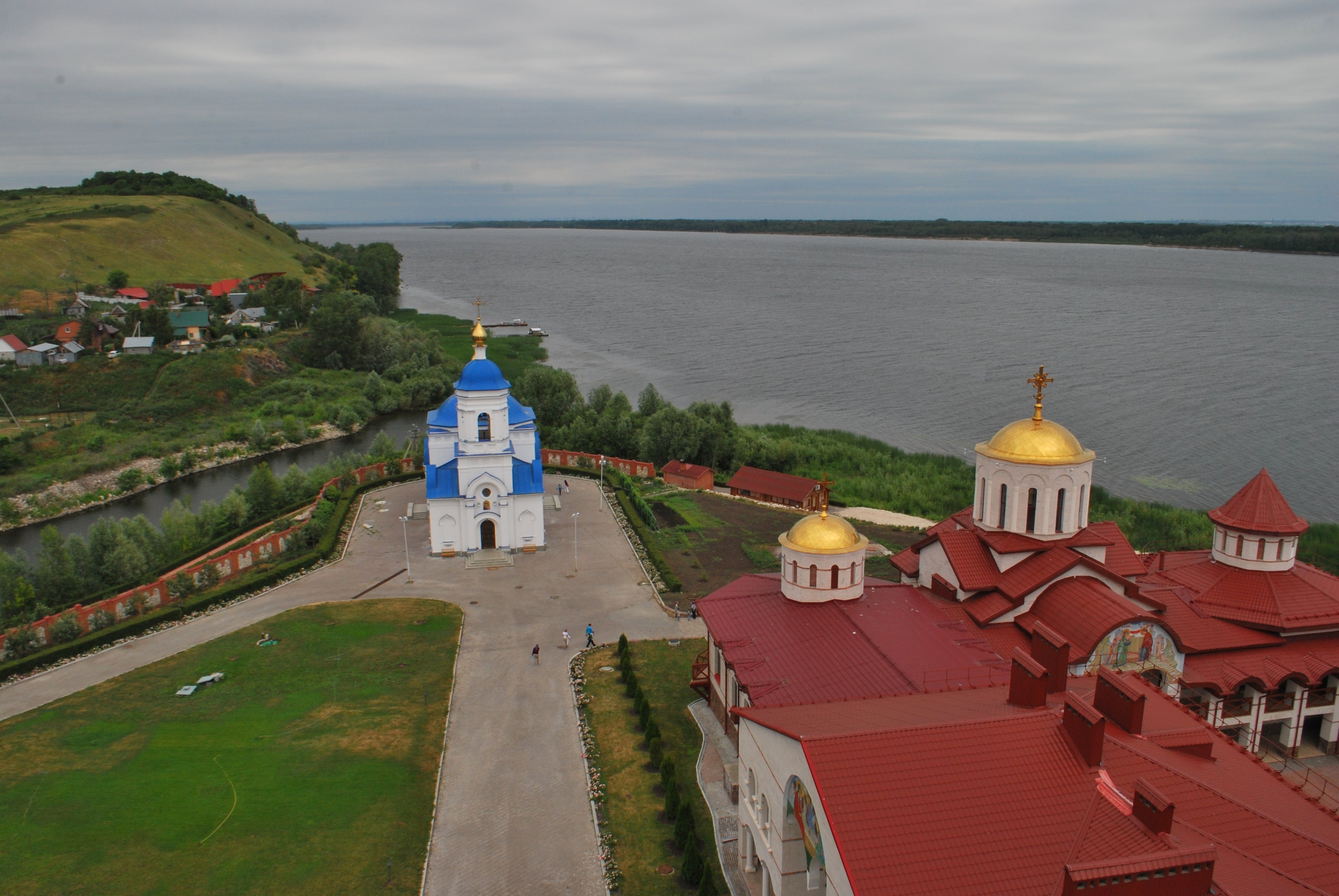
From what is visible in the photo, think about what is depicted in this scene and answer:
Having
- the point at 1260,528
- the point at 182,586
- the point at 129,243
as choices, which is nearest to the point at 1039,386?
the point at 1260,528

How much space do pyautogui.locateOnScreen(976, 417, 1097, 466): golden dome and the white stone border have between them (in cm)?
1498

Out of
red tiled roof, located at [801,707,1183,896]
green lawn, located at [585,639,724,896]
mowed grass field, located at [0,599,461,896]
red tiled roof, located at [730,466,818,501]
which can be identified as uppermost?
red tiled roof, located at [801,707,1183,896]

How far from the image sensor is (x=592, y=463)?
45500 millimetres

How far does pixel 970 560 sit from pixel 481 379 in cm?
1868

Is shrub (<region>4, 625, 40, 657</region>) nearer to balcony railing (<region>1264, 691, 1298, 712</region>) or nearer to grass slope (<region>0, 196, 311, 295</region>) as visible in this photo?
balcony railing (<region>1264, 691, 1298, 712</region>)

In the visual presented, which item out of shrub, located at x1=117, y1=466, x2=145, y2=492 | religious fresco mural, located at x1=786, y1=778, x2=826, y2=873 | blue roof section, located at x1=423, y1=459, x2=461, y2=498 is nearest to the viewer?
religious fresco mural, located at x1=786, y1=778, x2=826, y2=873

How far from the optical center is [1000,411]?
200ft

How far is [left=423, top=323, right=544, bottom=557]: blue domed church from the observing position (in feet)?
107

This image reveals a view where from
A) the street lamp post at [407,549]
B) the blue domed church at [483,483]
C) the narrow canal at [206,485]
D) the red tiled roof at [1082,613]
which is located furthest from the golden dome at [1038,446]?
the narrow canal at [206,485]

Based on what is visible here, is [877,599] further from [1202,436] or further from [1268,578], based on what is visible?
[1202,436]

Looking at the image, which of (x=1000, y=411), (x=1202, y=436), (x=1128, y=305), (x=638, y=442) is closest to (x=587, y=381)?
(x=638, y=442)

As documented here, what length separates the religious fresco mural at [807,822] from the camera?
40.7 feet

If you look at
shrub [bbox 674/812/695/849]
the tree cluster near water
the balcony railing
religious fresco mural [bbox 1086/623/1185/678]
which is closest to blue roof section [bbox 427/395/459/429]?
the tree cluster near water

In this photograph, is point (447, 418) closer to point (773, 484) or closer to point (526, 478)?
point (526, 478)
